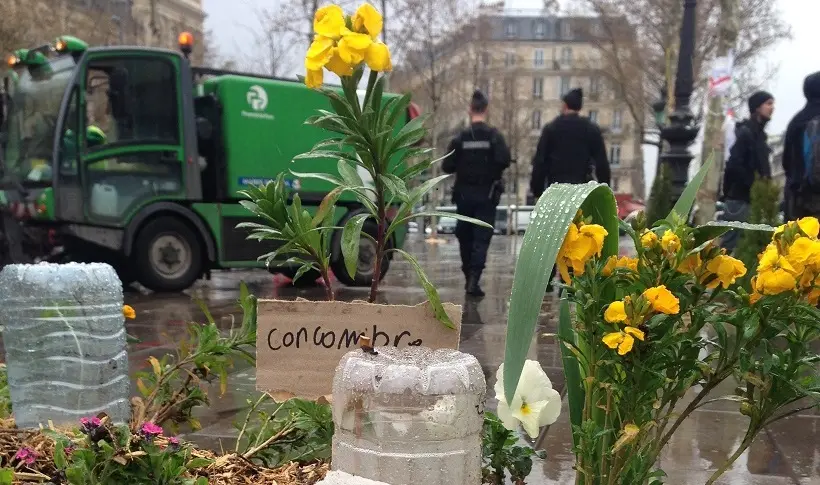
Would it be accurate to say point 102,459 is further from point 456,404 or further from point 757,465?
point 757,465

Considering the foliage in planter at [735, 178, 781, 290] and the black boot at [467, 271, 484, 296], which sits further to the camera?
the black boot at [467, 271, 484, 296]

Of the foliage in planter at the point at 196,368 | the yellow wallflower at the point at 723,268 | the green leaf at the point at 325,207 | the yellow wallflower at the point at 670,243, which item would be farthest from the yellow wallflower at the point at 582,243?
the foliage in planter at the point at 196,368

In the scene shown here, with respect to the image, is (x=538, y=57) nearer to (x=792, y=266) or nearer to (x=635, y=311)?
(x=792, y=266)

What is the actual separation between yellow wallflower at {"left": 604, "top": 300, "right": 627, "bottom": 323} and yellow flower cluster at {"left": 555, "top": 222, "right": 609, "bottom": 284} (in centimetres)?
13

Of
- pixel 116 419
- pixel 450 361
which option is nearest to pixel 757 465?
pixel 450 361

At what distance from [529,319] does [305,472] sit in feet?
2.74

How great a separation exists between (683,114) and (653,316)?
1214cm

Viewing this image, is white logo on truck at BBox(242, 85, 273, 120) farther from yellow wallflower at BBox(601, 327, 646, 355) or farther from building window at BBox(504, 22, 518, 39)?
building window at BBox(504, 22, 518, 39)

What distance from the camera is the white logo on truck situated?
30.2 ft

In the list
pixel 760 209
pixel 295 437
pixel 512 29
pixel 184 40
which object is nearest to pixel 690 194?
pixel 295 437

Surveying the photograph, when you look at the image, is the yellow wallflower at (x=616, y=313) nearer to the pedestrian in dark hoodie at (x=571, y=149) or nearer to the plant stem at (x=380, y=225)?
the plant stem at (x=380, y=225)

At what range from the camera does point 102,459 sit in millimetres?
1544

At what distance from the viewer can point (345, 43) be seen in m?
1.57

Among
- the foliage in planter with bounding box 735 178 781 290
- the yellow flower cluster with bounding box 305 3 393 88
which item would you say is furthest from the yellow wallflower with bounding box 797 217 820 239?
the foliage in planter with bounding box 735 178 781 290
